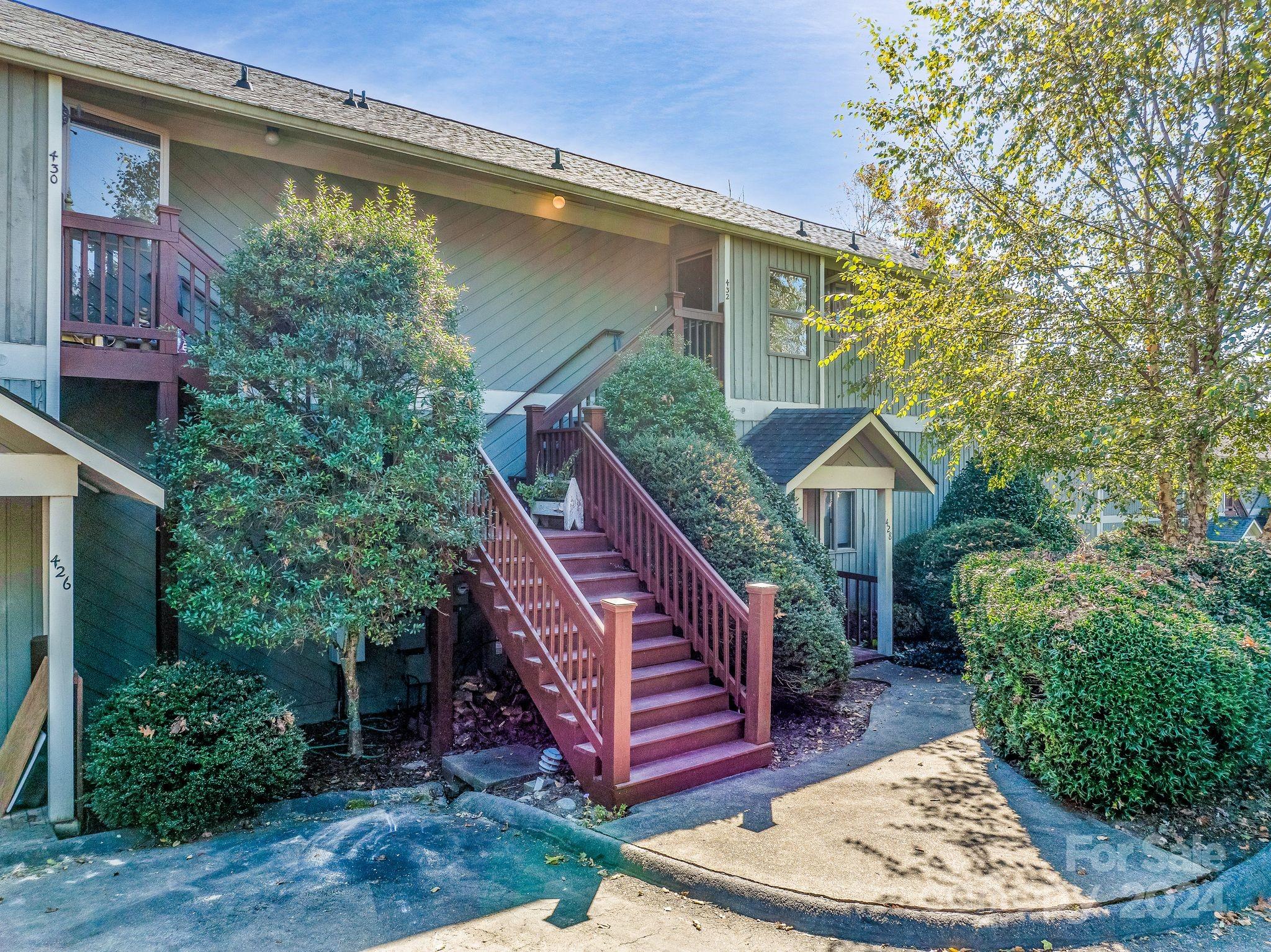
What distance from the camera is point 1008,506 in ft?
36.6

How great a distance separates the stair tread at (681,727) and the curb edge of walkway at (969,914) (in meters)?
1.20

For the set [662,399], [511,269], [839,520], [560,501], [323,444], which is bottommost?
[839,520]

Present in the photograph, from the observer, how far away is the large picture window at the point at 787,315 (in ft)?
36.1

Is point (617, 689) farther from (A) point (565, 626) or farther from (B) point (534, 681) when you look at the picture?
(A) point (565, 626)

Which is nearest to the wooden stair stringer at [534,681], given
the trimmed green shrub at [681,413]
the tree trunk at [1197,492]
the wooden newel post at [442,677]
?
the wooden newel post at [442,677]

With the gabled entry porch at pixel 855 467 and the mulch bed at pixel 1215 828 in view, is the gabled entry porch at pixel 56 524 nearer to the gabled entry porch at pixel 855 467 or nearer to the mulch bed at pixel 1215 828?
the gabled entry porch at pixel 855 467

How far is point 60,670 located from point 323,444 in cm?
216

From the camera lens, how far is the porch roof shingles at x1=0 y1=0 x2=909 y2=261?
6.42m

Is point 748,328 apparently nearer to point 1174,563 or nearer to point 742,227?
point 742,227

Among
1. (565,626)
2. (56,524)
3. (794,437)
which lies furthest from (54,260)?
(794,437)

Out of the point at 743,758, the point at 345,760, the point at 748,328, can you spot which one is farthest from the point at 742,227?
the point at 345,760

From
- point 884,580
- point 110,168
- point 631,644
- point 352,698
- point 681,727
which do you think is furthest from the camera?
point 884,580

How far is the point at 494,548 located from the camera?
634 cm

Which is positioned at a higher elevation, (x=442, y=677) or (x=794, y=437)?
(x=794, y=437)
